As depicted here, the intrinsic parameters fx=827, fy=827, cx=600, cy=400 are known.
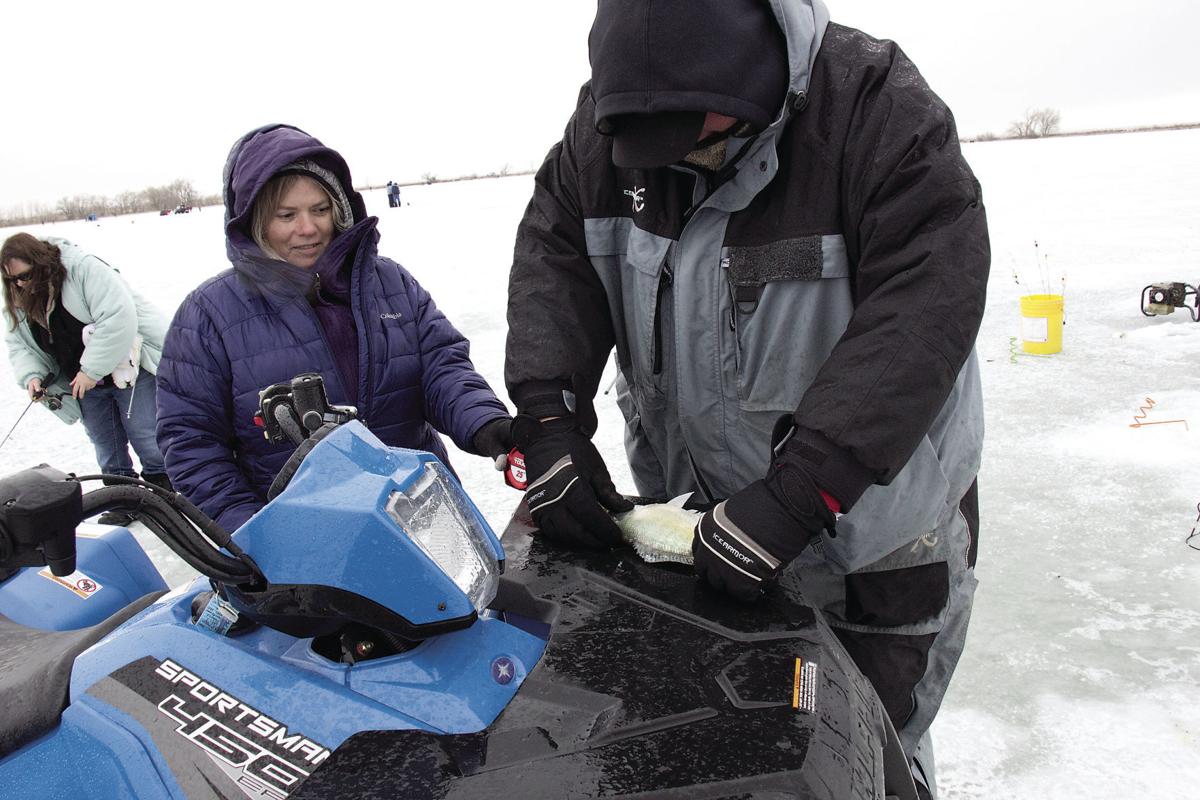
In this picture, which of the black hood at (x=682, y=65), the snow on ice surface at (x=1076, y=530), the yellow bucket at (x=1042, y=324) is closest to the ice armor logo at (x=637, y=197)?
the black hood at (x=682, y=65)

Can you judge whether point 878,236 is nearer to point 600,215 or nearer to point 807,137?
point 807,137

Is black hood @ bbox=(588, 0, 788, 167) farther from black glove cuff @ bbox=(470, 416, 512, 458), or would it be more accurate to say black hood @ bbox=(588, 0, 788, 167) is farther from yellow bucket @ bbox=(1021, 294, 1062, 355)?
yellow bucket @ bbox=(1021, 294, 1062, 355)

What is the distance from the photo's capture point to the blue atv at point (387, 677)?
3.10 feet

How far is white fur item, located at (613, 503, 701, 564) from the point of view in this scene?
1430 millimetres

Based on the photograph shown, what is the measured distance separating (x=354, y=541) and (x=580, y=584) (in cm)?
44

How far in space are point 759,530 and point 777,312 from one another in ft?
1.55

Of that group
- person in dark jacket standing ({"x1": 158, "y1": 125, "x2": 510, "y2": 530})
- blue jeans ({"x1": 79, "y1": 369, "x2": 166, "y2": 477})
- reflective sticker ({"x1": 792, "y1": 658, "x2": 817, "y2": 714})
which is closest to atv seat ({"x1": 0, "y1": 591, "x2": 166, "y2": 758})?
person in dark jacket standing ({"x1": 158, "y1": 125, "x2": 510, "y2": 530})

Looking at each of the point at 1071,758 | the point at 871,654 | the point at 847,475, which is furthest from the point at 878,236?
the point at 1071,758

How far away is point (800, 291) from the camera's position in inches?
61.7

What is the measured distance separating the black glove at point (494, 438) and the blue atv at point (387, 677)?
26.1 inches

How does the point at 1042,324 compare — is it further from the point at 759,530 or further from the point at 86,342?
the point at 86,342

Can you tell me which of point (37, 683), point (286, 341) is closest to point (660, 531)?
point (37, 683)

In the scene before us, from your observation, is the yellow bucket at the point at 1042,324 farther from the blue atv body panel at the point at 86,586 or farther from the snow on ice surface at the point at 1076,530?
the blue atv body panel at the point at 86,586

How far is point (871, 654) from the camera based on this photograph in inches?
71.8
